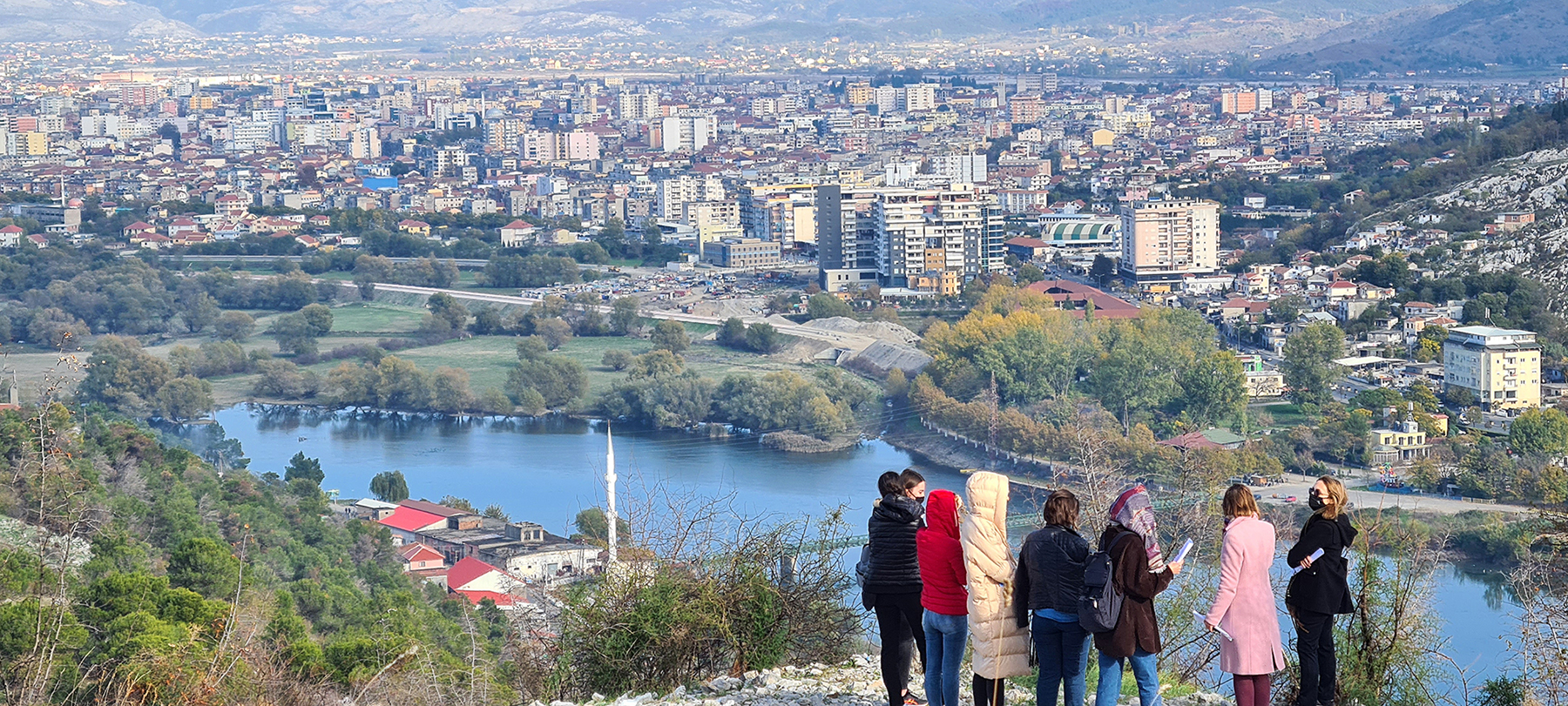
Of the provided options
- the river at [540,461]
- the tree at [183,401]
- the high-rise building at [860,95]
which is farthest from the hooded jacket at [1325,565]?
the high-rise building at [860,95]

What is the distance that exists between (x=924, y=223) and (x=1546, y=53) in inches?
1199

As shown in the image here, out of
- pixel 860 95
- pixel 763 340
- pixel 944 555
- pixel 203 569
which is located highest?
pixel 860 95

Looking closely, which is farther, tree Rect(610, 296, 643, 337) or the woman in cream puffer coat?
tree Rect(610, 296, 643, 337)

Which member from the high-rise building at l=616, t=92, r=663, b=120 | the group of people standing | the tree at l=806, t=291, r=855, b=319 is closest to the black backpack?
the group of people standing

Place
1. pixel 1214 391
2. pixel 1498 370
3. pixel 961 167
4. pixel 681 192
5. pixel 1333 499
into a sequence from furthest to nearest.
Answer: pixel 961 167
pixel 681 192
pixel 1214 391
pixel 1498 370
pixel 1333 499

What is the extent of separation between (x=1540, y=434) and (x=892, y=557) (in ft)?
30.2

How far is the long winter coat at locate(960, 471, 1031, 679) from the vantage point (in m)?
2.09

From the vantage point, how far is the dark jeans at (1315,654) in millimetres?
2162

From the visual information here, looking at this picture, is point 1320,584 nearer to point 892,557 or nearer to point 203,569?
point 892,557

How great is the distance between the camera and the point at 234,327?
18578 millimetres

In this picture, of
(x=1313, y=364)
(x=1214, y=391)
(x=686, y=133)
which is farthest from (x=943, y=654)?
(x=686, y=133)

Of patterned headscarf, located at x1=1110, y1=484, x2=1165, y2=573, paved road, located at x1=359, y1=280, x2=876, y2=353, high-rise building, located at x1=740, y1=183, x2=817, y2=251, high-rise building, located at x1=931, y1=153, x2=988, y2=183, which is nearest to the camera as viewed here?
patterned headscarf, located at x1=1110, y1=484, x2=1165, y2=573

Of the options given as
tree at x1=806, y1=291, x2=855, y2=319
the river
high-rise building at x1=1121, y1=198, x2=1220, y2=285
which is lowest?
the river

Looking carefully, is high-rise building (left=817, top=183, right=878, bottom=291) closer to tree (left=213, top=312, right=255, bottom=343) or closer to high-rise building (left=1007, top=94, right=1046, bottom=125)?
tree (left=213, top=312, right=255, bottom=343)
